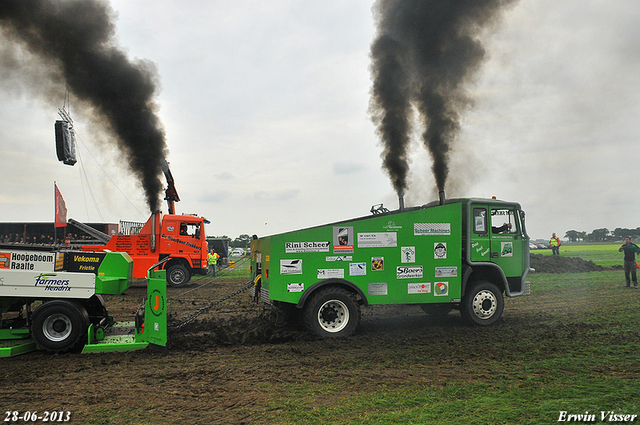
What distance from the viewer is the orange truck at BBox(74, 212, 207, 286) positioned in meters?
17.5

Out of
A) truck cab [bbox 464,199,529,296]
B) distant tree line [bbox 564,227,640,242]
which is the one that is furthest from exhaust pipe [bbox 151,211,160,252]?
distant tree line [bbox 564,227,640,242]

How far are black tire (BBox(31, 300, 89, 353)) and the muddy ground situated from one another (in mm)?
187

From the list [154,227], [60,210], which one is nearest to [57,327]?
[154,227]

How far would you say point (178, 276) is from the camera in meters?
18.5

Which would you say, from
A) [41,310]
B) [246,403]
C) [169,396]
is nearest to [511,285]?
[246,403]

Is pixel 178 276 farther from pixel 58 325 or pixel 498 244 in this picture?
pixel 498 244

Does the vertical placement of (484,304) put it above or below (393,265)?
below

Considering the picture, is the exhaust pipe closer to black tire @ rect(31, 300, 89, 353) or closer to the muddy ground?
the muddy ground

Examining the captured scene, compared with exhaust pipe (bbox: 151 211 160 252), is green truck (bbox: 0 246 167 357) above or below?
below

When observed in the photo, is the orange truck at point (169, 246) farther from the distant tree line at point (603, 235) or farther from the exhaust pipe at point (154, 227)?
the distant tree line at point (603, 235)

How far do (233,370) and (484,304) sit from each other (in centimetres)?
552

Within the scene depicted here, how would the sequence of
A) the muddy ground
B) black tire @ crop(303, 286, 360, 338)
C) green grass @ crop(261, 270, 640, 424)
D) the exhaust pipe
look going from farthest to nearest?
the exhaust pipe, black tire @ crop(303, 286, 360, 338), the muddy ground, green grass @ crop(261, 270, 640, 424)

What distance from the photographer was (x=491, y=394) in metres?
4.93

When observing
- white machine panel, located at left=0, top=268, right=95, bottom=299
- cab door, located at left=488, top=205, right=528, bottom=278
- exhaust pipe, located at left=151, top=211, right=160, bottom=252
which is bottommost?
white machine panel, located at left=0, top=268, right=95, bottom=299
